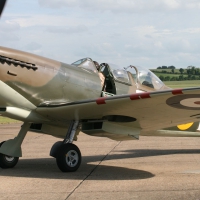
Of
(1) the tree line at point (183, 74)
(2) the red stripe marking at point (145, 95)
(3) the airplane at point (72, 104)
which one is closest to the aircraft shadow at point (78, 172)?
(3) the airplane at point (72, 104)

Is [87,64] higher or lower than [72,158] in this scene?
higher

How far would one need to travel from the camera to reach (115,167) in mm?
9109

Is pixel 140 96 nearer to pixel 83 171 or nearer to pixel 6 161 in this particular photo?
pixel 83 171

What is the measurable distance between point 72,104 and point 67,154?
2.98ft

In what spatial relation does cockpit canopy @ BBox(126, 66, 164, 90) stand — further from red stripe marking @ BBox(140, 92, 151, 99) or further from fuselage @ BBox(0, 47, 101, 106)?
red stripe marking @ BBox(140, 92, 151, 99)

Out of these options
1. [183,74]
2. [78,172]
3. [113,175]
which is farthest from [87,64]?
[183,74]

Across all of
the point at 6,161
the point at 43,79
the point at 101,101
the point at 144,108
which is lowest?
the point at 6,161

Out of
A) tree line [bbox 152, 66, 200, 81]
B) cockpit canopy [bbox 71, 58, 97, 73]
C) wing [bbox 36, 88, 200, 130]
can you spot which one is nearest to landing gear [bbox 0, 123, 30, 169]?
wing [bbox 36, 88, 200, 130]

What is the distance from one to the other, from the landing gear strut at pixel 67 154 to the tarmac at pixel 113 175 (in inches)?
6.1

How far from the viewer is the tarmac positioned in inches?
248

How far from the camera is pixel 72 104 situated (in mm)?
8125

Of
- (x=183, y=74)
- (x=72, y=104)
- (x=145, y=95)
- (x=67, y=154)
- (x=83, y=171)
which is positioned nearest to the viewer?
(x=145, y=95)

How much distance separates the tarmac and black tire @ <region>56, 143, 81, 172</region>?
0.14 metres

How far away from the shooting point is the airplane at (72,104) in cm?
798
